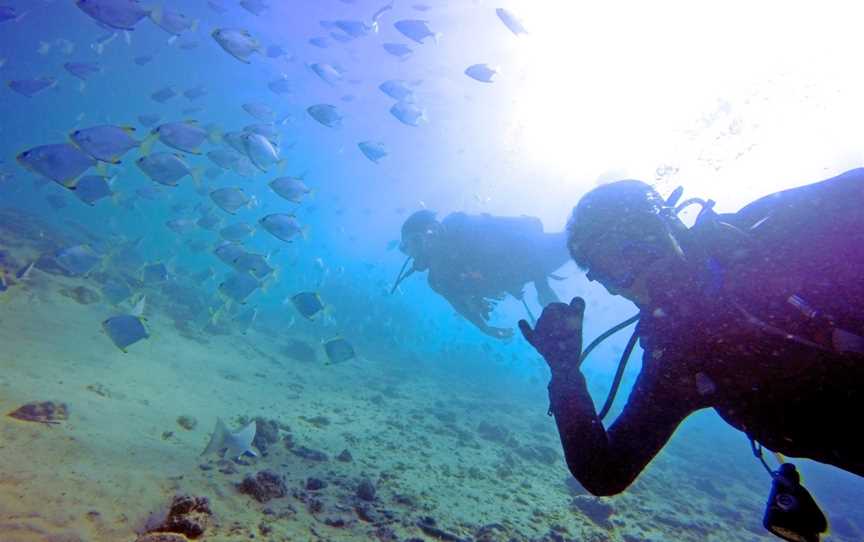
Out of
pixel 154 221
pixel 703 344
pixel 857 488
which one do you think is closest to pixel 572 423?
pixel 703 344

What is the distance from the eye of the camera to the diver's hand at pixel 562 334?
266 cm

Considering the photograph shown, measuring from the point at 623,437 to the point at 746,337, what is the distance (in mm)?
814

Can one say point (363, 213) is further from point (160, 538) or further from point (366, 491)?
point (160, 538)

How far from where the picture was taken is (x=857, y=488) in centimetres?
1538

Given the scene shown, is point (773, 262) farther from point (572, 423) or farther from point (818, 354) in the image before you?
point (572, 423)

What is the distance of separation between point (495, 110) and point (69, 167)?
3403 cm

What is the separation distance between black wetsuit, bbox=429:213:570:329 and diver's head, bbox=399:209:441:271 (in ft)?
0.71

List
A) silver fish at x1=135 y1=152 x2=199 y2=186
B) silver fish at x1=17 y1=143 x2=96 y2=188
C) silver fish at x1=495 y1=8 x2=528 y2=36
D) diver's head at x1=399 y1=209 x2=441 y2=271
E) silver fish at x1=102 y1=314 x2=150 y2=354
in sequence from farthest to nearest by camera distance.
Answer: diver's head at x1=399 y1=209 x2=441 y2=271, silver fish at x1=495 y1=8 x2=528 y2=36, silver fish at x1=135 y1=152 x2=199 y2=186, silver fish at x1=102 y1=314 x2=150 y2=354, silver fish at x1=17 y1=143 x2=96 y2=188

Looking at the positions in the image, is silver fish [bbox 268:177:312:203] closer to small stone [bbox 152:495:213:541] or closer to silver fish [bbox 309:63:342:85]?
silver fish [bbox 309:63:342:85]

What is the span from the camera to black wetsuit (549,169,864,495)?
194 cm

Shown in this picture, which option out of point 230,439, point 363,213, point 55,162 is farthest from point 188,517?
point 363,213

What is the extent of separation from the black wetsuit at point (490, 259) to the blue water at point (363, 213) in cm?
276

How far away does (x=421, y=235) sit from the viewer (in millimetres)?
9055

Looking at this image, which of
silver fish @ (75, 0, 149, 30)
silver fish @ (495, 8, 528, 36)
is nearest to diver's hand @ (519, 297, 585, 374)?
silver fish @ (495, 8, 528, 36)
